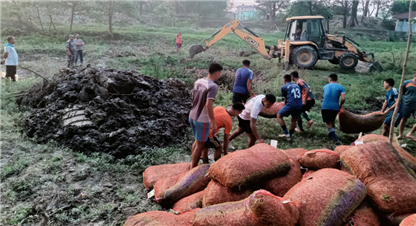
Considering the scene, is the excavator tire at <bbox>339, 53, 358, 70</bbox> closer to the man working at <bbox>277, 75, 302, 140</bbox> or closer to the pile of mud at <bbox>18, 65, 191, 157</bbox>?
the man working at <bbox>277, 75, 302, 140</bbox>

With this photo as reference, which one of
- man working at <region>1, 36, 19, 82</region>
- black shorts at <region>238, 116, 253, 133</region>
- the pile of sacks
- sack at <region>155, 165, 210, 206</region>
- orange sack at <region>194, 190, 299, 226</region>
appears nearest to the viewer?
orange sack at <region>194, 190, 299, 226</region>

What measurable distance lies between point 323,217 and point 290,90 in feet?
11.9

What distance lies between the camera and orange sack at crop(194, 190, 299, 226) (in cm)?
208

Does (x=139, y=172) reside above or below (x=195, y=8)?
below

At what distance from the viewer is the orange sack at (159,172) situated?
3777 mm

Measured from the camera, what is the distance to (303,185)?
253 centimetres

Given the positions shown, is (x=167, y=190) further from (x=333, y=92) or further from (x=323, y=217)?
(x=333, y=92)

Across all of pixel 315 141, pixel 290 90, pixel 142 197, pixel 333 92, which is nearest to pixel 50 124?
pixel 142 197

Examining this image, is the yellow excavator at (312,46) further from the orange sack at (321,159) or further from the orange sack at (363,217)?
the orange sack at (363,217)

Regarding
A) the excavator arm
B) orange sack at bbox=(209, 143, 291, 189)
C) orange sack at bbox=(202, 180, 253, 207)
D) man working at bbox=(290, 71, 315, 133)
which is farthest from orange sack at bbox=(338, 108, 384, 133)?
the excavator arm

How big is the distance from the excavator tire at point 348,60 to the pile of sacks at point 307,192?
10.6 metres

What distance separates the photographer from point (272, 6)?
42.2 meters

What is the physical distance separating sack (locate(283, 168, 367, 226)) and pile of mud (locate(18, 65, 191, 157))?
3.21m

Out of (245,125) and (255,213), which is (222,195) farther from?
(245,125)
